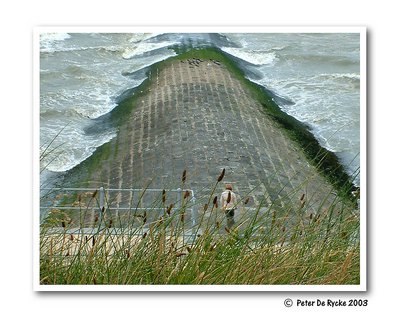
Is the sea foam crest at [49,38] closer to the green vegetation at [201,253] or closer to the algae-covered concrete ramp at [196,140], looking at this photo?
the green vegetation at [201,253]

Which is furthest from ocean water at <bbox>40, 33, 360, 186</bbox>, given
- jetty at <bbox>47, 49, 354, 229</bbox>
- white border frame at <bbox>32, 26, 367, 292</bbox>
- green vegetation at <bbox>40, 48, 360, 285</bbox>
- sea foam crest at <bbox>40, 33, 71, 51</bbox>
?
green vegetation at <bbox>40, 48, 360, 285</bbox>

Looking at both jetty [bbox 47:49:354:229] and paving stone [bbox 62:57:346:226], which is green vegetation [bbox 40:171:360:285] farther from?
paving stone [bbox 62:57:346:226]

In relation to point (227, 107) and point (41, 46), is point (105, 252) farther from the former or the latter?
point (227, 107)

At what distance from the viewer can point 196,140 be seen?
10992mm

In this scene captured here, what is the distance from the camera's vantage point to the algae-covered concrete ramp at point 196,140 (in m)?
8.70

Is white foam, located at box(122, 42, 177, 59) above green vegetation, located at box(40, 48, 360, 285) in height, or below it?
above

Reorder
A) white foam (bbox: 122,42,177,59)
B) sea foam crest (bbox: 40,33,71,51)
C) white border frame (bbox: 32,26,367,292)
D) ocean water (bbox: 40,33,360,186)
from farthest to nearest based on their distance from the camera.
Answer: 1. ocean water (bbox: 40,33,360,186)
2. white foam (bbox: 122,42,177,59)
3. sea foam crest (bbox: 40,33,71,51)
4. white border frame (bbox: 32,26,367,292)

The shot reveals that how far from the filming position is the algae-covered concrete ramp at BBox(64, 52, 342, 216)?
8.70 meters

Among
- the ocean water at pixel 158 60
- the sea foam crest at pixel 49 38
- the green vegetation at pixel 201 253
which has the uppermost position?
the ocean water at pixel 158 60
